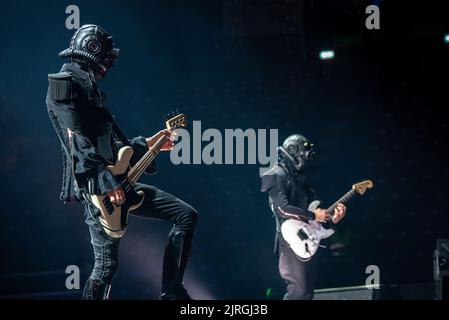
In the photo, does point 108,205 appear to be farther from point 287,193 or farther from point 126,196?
point 287,193

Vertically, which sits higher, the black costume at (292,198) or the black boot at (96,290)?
the black costume at (292,198)

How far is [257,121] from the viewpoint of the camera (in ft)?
22.3

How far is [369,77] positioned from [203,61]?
5.62 ft

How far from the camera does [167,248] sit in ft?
16.2

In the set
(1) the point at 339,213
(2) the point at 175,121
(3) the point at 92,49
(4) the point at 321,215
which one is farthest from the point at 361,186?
(3) the point at 92,49

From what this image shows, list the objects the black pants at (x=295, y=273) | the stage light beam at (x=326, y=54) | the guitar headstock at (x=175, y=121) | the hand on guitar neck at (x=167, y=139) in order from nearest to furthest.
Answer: the hand on guitar neck at (x=167, y=139) < the guitar headstock at (x=175, y=121) < the black pants at (x=295, y=273) < the stage light beam at (x=326, y=54)

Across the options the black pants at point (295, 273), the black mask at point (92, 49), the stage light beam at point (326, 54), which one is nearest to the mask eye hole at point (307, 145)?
the black pants at point (295, 273)

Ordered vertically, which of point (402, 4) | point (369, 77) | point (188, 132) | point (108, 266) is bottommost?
point (108, 266)

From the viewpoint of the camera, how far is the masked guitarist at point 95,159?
4734mm

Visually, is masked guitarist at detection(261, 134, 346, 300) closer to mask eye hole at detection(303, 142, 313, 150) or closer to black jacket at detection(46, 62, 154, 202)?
mask eye hole at detection(303, 142, 313, 150)

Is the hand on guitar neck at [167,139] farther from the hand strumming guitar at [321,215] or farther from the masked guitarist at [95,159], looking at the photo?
the hand strumming guitar at [321,215]
